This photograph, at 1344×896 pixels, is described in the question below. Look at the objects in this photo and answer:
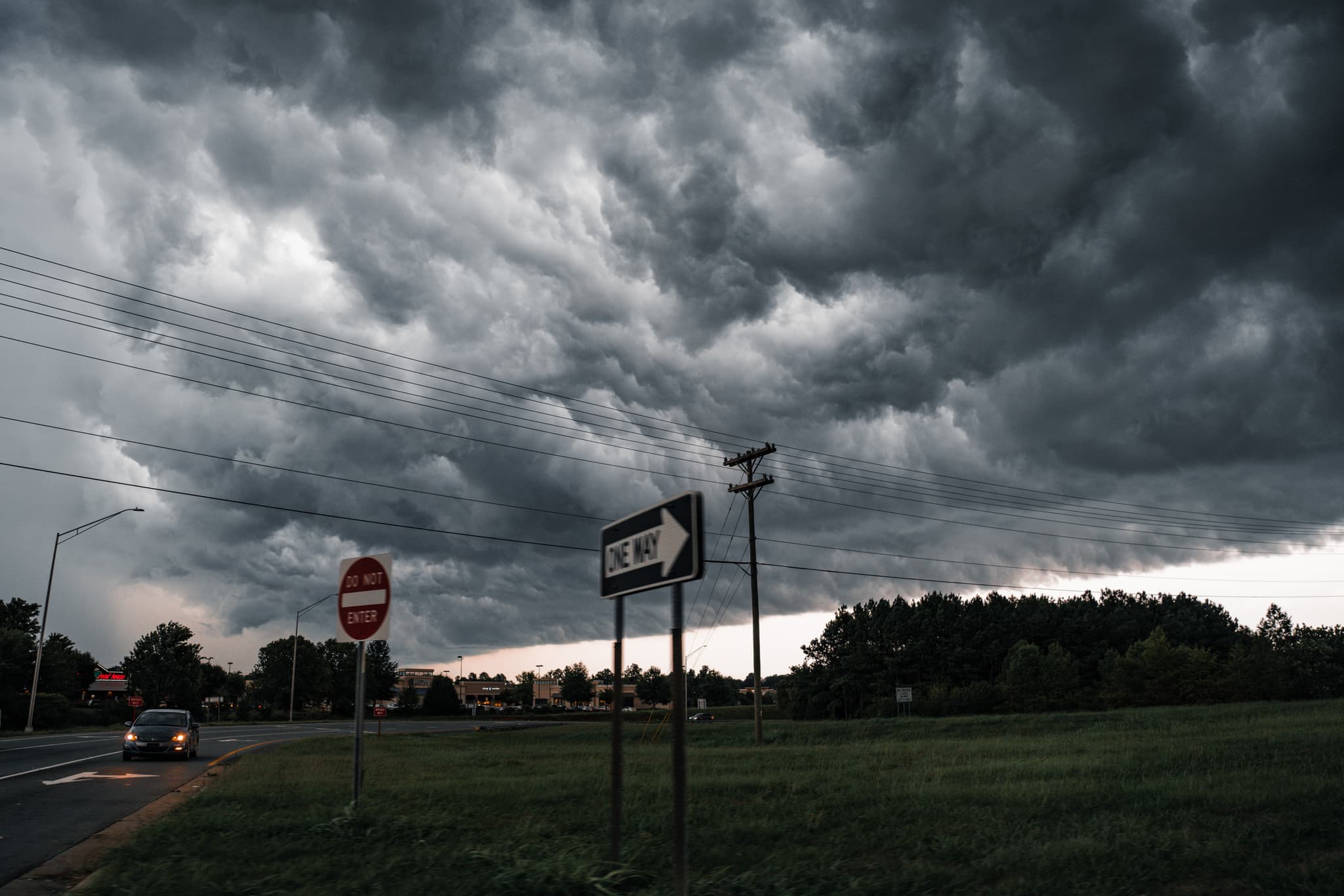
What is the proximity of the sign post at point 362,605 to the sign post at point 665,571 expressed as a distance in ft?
15.6

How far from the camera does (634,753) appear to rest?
27484 millimetres

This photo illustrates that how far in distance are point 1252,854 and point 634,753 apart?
2076 centimetres

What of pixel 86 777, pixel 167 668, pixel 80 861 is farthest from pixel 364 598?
pixel 167 668

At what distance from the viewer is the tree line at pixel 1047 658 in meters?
96.5

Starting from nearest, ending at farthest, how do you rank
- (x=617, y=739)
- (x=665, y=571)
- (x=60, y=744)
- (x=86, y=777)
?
(x=665, y=571)
(x=617, y=739)
(x=86, y=777)
(x=60, y=744)

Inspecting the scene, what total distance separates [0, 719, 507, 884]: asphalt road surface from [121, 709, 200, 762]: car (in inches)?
11.6

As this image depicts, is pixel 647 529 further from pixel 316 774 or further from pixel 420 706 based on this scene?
pixel 420 706

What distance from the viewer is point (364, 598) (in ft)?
37.0

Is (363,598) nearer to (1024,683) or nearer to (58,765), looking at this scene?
(58,765)

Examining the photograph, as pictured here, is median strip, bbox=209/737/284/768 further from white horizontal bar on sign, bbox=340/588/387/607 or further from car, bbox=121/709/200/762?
white horizontal bar on sign, bbox=340/588/387/607

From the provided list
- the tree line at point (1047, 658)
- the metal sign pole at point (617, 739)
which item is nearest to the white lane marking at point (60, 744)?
the metal sign pole at point (617, 739)

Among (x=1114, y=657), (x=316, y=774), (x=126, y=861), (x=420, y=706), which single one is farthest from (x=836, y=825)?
(x=420, y=706)

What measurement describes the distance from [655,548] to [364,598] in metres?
6.32

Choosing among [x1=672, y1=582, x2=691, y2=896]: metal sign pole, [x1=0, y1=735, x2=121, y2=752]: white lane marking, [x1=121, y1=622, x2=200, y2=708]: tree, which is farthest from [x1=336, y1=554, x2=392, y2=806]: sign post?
[x1=121, y1=622, x2=200, y2=708]: tree
